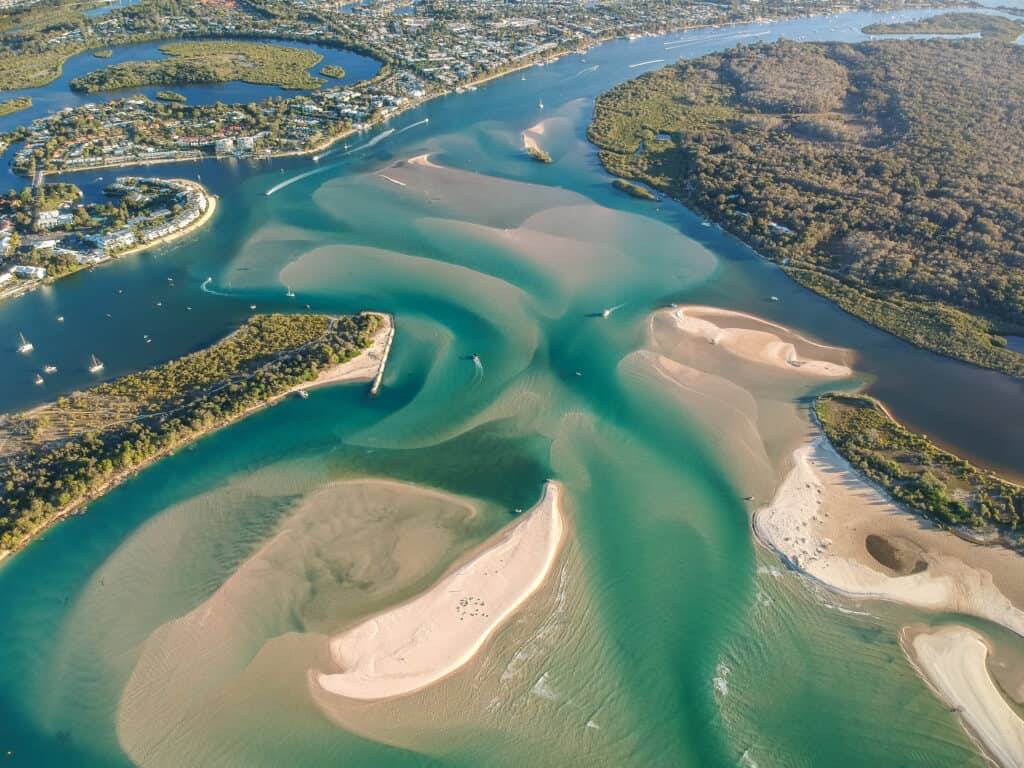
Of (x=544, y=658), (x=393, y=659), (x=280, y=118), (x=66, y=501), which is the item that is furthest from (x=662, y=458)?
(x=280, y=118)

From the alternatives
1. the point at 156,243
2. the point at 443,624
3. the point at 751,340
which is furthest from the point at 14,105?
the point at 751,340

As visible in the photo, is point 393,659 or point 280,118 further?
point 280,118

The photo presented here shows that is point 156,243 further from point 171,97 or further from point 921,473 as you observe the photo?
point 921,473

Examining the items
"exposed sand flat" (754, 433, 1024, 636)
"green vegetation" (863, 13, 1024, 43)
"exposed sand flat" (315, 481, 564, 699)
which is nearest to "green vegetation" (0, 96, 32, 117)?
"exposed sand flat" (315, 481, 564, 699)

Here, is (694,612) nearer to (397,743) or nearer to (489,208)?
(397,743)

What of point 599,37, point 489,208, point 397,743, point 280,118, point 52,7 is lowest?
point 397,743

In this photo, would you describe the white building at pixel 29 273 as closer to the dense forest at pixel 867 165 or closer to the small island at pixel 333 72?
the dense forest at pixel 867 165
